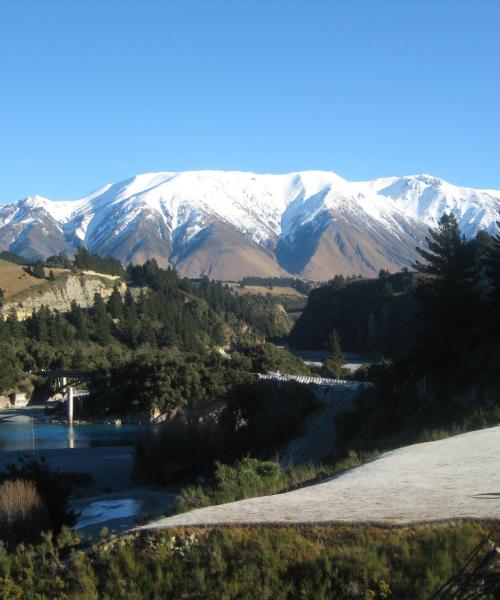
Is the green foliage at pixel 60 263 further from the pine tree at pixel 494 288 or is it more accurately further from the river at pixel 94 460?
the pine tree at pixel 494 288

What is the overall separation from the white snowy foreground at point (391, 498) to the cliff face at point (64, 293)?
9540 centimetres

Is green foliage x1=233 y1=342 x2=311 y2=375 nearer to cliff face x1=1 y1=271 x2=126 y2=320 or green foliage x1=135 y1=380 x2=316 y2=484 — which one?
green foliage x1=135 y1=380 x2=316 y2=484

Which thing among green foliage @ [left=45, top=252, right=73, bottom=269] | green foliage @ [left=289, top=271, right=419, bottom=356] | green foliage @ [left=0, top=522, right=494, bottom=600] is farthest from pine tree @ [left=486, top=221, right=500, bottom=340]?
green foliage @ [left=45, top=252, right=73, bottom=269]

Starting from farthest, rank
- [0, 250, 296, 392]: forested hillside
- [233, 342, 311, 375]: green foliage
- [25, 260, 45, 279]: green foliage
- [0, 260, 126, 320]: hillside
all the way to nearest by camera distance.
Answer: [25, 260, 45, 279]: green foliage → [0, 260, 126, 320]: hillside → [0, 250, 296, 392]: forested hillside → [233, 342, 311, 375]: green foliage

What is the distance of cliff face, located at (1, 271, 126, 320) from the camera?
10488 cm

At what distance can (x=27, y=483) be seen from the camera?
14602 mm

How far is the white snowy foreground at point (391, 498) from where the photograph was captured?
27.2 feet

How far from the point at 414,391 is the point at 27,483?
21.1 meters

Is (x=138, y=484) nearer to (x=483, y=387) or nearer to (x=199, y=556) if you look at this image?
(x=483, y=387)

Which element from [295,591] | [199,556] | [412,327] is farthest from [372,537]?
[412,327]

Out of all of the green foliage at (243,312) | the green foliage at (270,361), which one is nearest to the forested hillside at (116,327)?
the green foliage at (243,312)

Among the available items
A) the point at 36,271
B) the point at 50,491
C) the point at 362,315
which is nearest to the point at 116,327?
the point at 36,271

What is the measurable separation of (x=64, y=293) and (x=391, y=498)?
10435 centimetres

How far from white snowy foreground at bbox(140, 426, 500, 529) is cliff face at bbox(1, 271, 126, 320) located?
313ft
